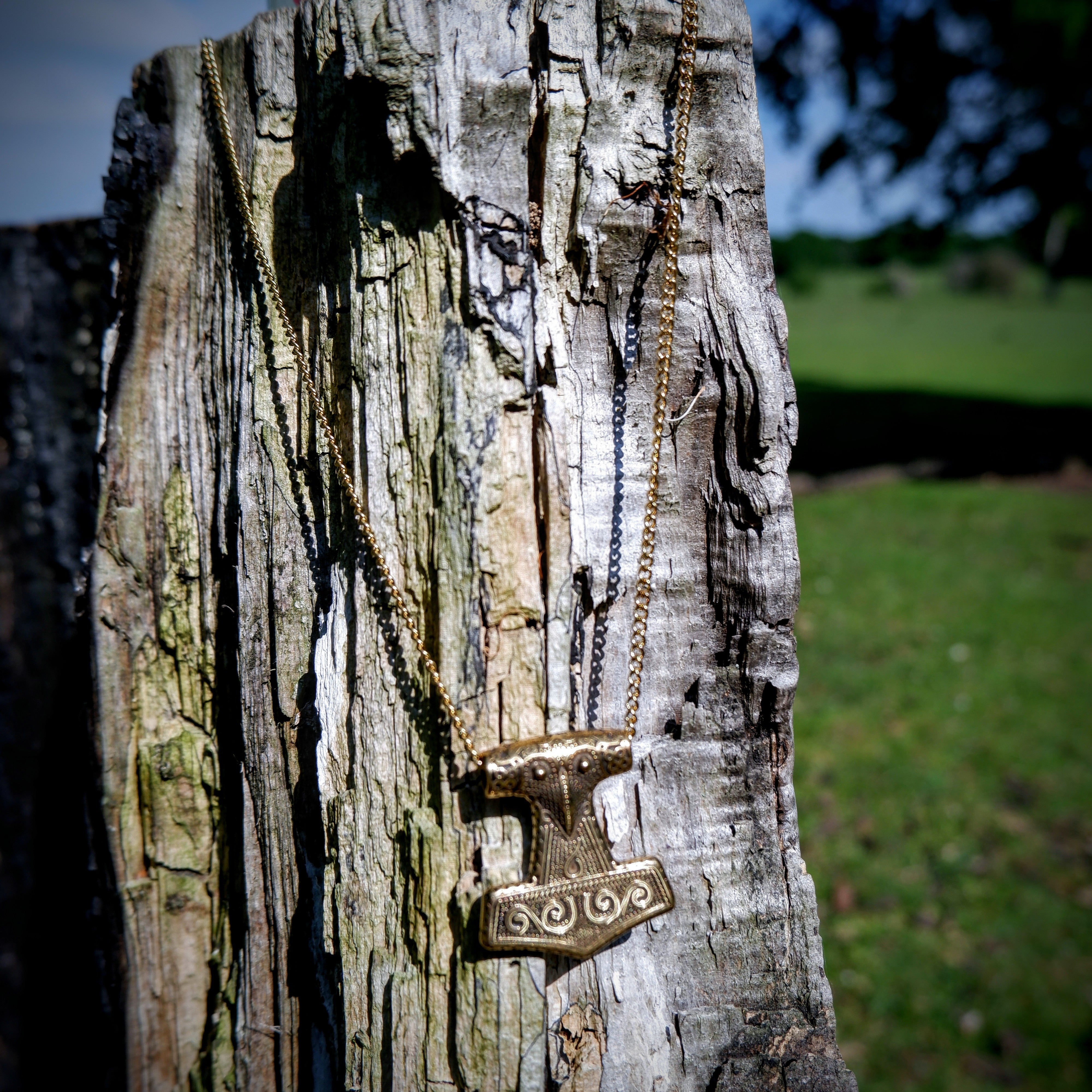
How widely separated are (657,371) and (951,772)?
3830mm

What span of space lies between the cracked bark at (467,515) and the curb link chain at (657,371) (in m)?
0.02

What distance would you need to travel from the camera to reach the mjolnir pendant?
4.54 ft

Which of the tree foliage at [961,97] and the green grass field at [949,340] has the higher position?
the green grass field at [949,340]

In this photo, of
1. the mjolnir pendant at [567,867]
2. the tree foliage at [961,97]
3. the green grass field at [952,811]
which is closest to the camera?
the mjolnir pendant at [567,867]

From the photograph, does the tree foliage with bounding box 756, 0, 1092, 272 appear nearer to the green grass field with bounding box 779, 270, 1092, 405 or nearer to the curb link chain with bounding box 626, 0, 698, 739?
the green grass field with bounding box 779, 270, 1092, 405

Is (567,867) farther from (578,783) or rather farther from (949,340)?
(949,340)

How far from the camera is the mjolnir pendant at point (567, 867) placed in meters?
1.38

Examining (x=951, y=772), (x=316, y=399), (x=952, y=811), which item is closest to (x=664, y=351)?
(x=316, y=399)

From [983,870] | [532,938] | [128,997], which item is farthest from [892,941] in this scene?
[128,997]

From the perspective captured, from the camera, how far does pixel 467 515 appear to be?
55.6 inches

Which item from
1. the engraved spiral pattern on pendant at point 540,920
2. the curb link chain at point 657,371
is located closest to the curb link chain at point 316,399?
the curb link chain at point 657,371

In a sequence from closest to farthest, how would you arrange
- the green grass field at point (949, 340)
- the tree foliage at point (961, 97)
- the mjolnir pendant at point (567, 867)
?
the mjolnir pendant at point (567, 867)
the tree foliage at point (961, 97)
the green grass field at point (949, 340)

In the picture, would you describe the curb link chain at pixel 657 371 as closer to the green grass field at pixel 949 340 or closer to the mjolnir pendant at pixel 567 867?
the mjolnir pendant at pixel 567 867

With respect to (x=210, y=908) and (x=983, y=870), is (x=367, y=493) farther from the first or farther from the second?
Answer: (x=983, y=870)
